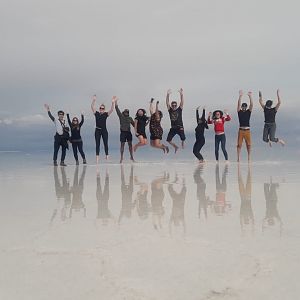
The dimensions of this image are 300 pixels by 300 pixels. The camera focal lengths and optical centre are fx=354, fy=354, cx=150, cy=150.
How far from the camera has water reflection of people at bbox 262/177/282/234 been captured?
355 cm

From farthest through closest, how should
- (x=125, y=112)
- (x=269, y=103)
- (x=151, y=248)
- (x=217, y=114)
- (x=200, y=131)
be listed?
(x=125, y=112) < (x=200, y=131) < (x=217, y=114) < (x=269, y=103) < (x=151, y=248)

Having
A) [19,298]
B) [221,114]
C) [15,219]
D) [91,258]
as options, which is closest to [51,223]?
[15,219]

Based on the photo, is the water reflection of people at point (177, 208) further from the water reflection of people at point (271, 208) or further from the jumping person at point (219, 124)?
the jumping person at point (219, 124)

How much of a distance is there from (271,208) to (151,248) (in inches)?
85.3

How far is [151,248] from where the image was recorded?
271cm

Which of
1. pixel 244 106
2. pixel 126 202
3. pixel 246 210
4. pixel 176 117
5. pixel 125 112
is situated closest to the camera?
pixel 246 210

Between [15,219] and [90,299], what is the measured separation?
2293 millimetres

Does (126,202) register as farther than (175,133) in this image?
No

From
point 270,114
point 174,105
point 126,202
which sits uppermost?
point 174,105

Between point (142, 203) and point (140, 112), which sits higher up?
point (140, 112)

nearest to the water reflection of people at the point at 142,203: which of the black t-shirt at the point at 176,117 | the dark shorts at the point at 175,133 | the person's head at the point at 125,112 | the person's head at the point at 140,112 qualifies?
the person's head at the point at 140,112

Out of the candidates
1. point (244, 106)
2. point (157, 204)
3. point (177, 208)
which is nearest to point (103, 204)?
point (157, 204)

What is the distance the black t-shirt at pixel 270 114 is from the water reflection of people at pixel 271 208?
8263 millimetres

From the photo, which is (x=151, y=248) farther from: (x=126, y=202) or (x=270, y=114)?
(x=270, y=114)
